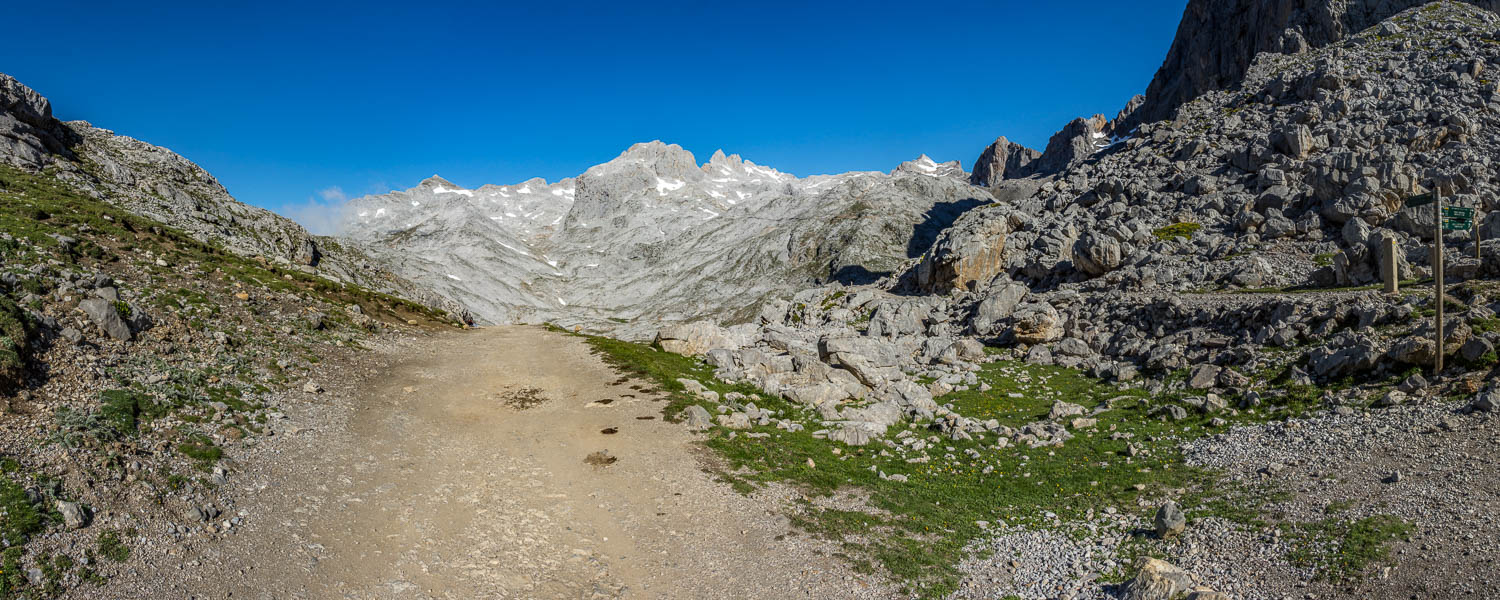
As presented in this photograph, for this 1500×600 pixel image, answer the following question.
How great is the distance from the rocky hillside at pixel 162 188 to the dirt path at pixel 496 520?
1491 inches

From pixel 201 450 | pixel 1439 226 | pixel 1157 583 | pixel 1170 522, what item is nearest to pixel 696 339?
pixel 201 450

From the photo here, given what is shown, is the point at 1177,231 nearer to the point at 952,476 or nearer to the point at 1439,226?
the point at 1439,226

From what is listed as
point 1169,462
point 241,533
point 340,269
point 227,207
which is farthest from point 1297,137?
point 227,207

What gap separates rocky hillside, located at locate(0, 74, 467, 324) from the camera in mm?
53625

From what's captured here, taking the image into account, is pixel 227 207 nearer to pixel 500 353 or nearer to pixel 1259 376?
pixel 500 353

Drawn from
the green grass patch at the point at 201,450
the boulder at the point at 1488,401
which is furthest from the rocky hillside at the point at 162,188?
the boulder at the point at 1488,401

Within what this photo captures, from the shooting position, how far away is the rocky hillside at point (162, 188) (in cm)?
5362

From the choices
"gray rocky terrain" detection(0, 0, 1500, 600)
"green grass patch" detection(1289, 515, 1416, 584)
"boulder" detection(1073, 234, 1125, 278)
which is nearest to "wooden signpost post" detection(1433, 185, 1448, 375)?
"gray rocky terrain" detection(0, 0, 1500, 600)

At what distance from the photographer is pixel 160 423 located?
19203 millimetres

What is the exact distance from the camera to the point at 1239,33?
507ft

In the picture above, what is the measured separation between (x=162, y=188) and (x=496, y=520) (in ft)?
222

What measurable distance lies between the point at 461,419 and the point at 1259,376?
3832cm

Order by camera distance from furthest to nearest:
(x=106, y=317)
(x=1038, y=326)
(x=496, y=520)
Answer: (x=1038, y=326), (x=106, y=317), (x=496, y=520)

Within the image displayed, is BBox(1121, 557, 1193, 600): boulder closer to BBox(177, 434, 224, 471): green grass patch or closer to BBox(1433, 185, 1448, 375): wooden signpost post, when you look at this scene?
BBox(1433, 185, 1448, 375): wooden signpost post
